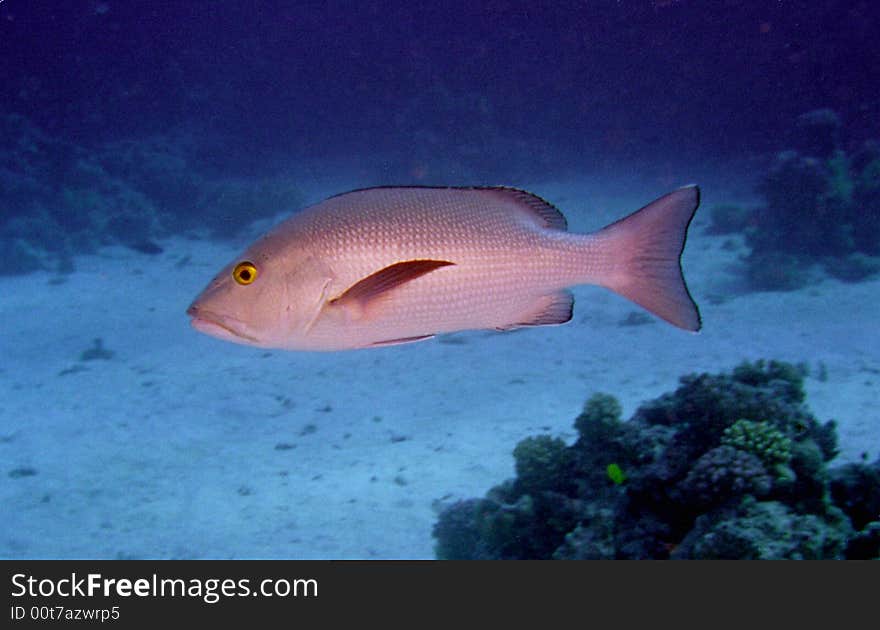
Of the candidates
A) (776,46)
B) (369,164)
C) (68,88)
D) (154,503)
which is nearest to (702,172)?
(776,46)

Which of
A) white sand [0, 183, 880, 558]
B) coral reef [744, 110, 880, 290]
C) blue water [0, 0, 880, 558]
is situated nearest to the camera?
white sand [0, 183, 880, 558]

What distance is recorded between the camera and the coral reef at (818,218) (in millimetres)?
14031

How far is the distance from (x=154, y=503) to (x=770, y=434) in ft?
21.1

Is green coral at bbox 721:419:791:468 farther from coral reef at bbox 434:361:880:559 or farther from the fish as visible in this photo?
the fish

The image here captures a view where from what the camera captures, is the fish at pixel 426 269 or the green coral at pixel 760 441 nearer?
the fish at pixel 426 269

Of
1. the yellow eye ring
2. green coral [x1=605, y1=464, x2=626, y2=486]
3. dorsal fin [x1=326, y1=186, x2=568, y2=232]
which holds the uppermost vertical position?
dorsal fin [x1=326, y1=186, x2=568, y2=232]

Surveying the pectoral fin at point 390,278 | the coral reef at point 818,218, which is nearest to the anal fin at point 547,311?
the pectoral fin at point 390,278

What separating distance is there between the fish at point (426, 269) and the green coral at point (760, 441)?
2.49 metres

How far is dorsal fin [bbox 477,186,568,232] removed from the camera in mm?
1969

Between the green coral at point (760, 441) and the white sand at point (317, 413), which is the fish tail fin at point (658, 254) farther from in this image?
the white sand at point (317, 413)

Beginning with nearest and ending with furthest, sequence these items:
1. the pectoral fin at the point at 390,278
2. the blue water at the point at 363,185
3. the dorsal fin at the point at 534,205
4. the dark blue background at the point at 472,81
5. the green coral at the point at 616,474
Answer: the pectoral fin at the point at 390,278 < the dorsal fin at the point at 534,205 < the green coral at the point at 616,474 < the blue water at the point at 363,185 < the dark blue background at the point at 472,81

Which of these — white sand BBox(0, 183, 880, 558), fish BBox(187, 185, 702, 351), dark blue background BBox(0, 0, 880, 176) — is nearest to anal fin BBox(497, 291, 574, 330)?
fish BBox(187, 185, 702, 351)

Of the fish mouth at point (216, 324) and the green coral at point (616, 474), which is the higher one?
the green coral at point (616, 474)

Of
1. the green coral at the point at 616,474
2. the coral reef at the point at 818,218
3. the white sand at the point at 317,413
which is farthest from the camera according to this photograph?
the coral reef at the point at 818,218
